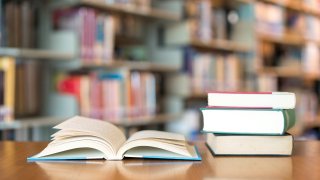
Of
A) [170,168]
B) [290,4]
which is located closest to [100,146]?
[170,168]

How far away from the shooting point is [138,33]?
2953 mm

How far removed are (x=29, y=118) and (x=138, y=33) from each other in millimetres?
1097

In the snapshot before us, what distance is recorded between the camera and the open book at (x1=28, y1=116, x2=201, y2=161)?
85 cm

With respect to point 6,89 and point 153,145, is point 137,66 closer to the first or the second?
point 6,89

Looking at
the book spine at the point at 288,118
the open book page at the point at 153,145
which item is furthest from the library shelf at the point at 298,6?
the open book page at the point at 153,145

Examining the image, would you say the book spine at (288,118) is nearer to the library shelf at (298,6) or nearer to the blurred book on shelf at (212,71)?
the blurred book on shelf at (212,71)

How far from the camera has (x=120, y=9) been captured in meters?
2.44

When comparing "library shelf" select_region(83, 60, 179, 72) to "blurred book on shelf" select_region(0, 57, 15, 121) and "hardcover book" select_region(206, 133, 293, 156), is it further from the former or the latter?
"hardcover book" select_region(206, 133, 293, 156)

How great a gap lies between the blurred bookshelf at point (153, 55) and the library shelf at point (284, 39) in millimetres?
11

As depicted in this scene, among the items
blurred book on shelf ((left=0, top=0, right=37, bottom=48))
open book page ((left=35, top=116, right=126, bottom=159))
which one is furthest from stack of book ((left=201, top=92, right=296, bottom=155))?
blurred book on shelf ((left=0, top=0, right=37, bottom=48))

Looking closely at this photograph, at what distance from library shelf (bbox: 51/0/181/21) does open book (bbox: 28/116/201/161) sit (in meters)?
1.44

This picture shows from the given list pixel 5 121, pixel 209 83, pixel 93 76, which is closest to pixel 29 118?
pixel 5 121

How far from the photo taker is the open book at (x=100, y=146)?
2.77ft

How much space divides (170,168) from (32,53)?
1445 millimetres
